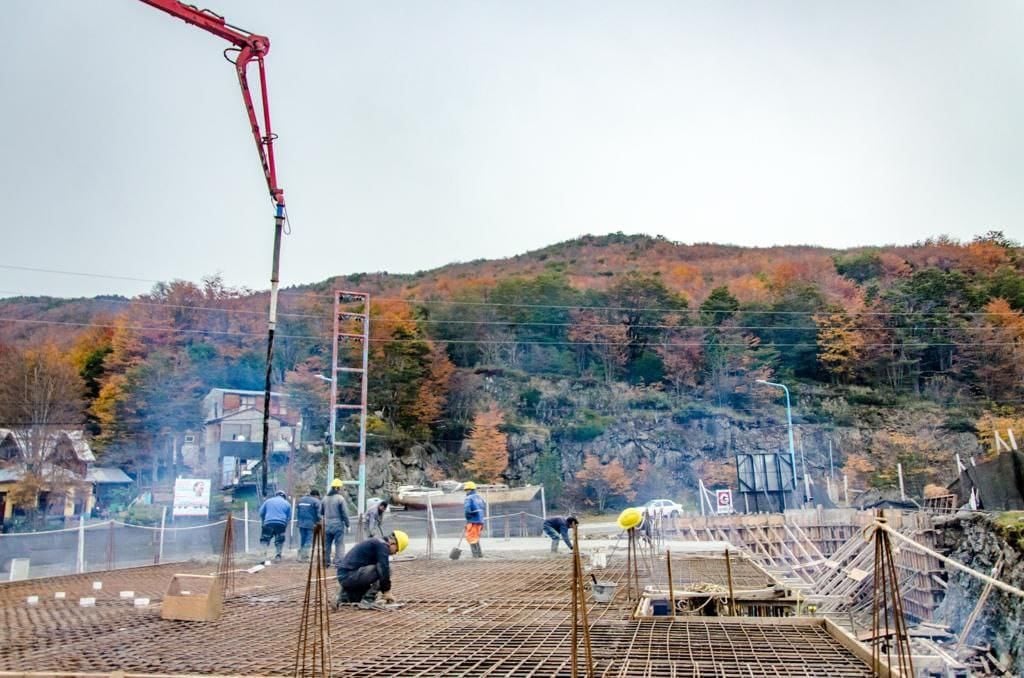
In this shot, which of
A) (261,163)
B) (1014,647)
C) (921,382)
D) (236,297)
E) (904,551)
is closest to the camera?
(1014,647)

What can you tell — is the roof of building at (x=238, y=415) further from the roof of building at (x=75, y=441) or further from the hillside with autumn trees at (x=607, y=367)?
the roof of building at (x=75, y=441)

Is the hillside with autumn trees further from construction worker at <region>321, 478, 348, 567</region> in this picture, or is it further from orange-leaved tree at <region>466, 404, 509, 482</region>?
construction worker at <region>321, 478, 348, 567</region>

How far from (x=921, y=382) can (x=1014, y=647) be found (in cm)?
5035

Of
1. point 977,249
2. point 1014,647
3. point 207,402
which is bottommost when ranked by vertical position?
point 1014,647

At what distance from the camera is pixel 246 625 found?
24.8 feet

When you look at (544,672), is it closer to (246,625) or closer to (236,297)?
(246,625)

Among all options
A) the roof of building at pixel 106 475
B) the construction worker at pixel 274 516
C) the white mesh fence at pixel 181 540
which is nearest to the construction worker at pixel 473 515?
the white mesh fence at pixel 181 540

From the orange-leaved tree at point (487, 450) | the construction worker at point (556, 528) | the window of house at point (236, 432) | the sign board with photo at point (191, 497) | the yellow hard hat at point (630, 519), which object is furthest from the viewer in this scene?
the orange-leaved tree at point (487, 450)

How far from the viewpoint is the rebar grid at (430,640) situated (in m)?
5.38

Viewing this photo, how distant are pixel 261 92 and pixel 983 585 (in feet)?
62.2

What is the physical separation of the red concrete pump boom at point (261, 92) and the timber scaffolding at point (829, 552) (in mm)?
11809

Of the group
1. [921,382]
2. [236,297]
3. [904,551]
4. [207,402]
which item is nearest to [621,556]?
[904,551]

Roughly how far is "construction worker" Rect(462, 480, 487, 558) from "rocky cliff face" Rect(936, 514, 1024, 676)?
8.44 metres

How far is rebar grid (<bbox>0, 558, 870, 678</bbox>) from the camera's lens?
17.6 feet
